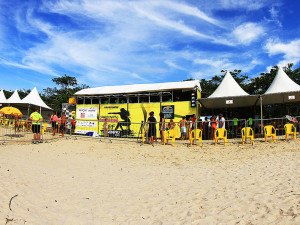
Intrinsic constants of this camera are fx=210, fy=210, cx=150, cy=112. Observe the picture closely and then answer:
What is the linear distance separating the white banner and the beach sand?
9.10 m

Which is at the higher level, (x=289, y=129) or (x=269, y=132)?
(x=289, y=129)

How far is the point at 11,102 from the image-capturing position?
2375 centimetres

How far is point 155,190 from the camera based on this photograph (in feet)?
16.5

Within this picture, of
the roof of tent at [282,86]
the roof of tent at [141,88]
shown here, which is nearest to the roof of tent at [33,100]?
the roof of tent at [141,88]

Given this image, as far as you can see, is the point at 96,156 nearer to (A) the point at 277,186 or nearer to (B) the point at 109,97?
(A) the point at 277,186

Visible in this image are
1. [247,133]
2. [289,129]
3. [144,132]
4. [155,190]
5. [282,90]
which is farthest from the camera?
[282,90]

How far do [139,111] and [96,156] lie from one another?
7.37m

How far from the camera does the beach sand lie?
3340 millimetres

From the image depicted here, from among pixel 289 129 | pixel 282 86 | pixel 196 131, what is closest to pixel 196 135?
pixel 196 131

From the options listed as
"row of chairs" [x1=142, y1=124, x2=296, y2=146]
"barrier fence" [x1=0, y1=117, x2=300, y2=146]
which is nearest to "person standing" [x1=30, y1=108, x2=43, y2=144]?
"barrier fence" [x1=0, y1=117, x2=300, y2=146]

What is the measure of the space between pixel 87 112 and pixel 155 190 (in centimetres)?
1400

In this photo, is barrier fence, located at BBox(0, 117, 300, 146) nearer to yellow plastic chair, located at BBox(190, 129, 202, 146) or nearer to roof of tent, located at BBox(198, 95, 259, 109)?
yellow plastic chair, located at BBox(190, 129, 202, 146)

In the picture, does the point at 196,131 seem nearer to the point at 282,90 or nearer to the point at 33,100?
the point at 282,90

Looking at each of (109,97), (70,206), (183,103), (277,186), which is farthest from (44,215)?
(109,97)
